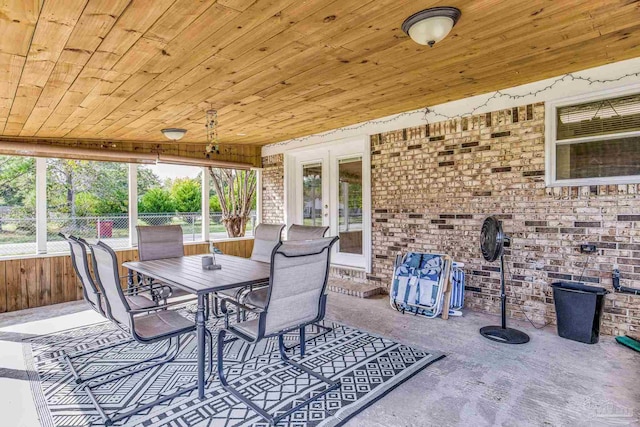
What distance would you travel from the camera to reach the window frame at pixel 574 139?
10.8 ft

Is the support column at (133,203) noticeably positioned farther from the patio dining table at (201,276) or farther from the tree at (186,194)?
the patio dining table at (201,276)

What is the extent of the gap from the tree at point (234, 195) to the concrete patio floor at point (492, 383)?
3465 mm

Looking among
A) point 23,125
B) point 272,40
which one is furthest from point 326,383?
point 23,125

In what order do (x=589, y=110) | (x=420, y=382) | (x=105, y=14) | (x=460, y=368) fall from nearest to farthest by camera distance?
Answer: (x=105, y=14)
(x=420, y=382)
(x=460, y=368)
(x=589, y=110)

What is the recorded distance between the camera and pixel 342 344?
330 centimetres

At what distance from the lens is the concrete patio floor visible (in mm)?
2137

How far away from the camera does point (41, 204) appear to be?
4898mm

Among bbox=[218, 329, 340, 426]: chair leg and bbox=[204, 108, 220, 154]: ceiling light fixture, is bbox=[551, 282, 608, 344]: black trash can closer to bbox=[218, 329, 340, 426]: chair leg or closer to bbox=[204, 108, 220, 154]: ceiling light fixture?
bbox=[218, 329, 340, 426]: chair leg

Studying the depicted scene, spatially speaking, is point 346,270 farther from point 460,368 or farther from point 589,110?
point 589,110

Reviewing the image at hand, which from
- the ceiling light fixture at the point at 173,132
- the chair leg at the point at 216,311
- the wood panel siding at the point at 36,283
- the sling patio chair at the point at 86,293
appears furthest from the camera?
the ceiling light fixture at the point at 173,132

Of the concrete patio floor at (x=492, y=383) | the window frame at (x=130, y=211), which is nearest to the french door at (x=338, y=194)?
the window frame at (x=130, y=211)

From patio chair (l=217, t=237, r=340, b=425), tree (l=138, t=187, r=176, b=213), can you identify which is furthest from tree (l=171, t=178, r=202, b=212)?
patio chair (l=217, t=237, r=340, b=425)

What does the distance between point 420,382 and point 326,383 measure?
0.68 m

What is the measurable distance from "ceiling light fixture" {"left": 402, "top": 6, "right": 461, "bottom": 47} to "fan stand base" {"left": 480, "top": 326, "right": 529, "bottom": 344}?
2.68m
